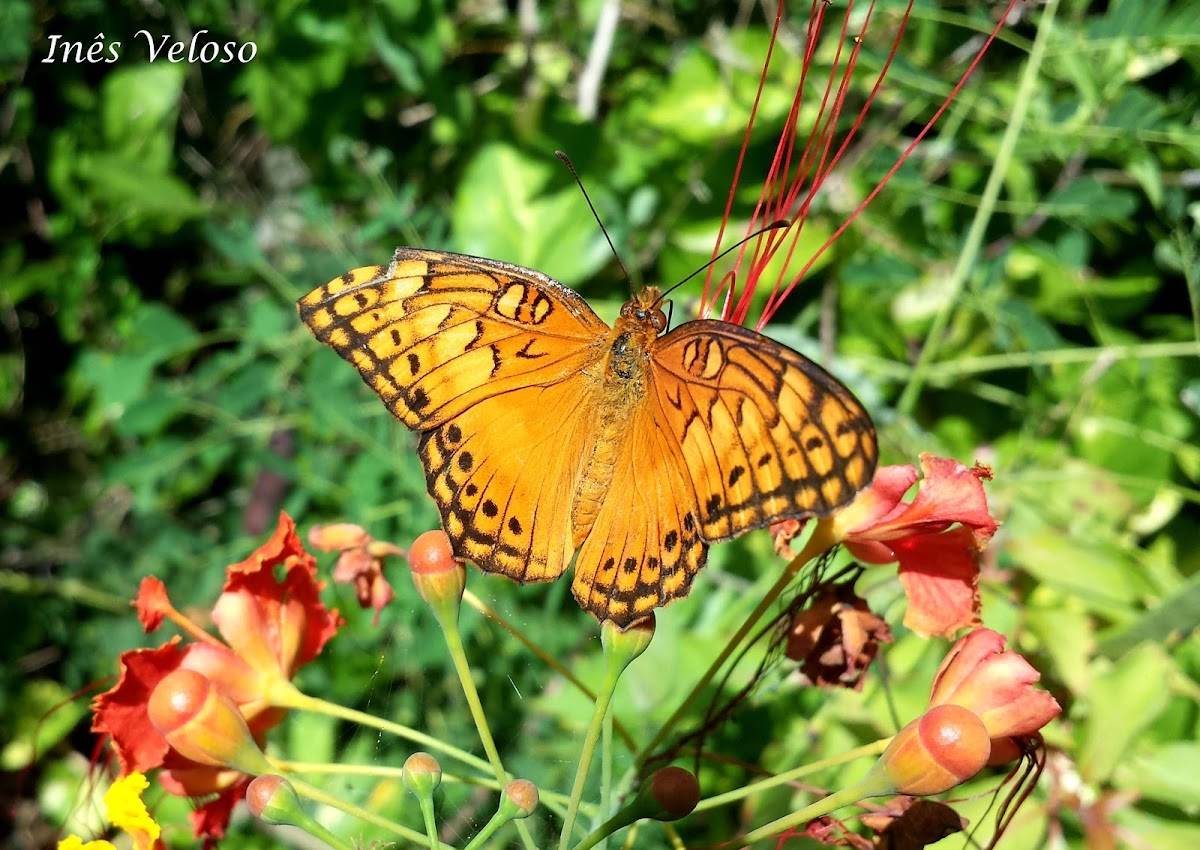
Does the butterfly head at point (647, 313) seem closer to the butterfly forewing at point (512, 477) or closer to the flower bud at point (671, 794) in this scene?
the butterfly forewing at point (512, 477)

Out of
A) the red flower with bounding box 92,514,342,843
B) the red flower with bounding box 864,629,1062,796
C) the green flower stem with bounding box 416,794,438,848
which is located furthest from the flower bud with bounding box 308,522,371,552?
the red flower with bounding box 864,629,1062,796

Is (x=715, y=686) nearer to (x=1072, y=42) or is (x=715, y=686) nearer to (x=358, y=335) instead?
(x=358, y=335)

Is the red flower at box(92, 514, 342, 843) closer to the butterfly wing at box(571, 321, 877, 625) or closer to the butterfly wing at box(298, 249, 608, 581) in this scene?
the butterfly wing at box(298, 249, 608, 581)

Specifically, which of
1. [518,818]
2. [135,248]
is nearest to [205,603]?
[135,248]

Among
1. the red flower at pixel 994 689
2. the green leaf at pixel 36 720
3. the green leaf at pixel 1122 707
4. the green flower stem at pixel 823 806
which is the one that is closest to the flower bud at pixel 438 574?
the green flower stem at pixel 823 806

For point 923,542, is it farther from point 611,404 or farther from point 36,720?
point 36,720

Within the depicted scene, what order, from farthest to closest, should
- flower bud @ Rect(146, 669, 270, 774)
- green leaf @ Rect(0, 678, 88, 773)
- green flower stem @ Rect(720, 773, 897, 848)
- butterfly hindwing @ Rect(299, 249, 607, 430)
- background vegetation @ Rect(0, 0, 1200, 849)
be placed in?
green leaf @ Rect(0, 678, 88, 773) → background vegetation @ Rect(0, 0, 1200, 849) → butterfly hindwing @ Rect(299, 249, 607, 430) → flower bud @ Rect(146, 669, 270, 774) → green flower stem @ Rect(720, 773, 897, 848)
